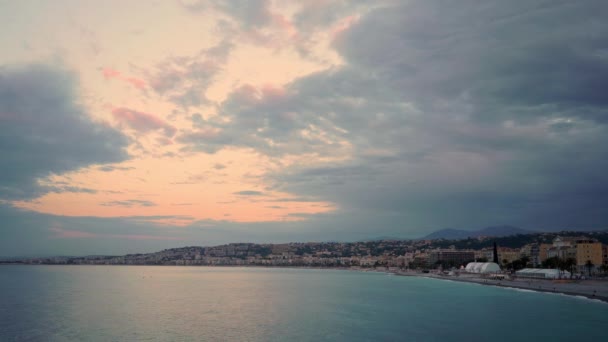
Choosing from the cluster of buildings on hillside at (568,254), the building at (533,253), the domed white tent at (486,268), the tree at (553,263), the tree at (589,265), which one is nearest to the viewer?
the tree at (553,263)

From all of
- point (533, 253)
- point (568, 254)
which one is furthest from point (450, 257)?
point (568, 254)

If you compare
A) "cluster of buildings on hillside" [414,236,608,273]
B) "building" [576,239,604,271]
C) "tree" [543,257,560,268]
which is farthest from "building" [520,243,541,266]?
"tree" [543,257,560,268]

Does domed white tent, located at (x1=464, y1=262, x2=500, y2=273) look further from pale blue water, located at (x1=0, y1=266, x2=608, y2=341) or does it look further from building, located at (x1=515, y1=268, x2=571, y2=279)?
pale blue water, located at (x1=0, y1=266, x2=608, y2=341)

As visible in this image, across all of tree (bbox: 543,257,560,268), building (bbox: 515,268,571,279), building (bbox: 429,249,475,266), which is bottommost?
building (bbox: 429,249,475,266)

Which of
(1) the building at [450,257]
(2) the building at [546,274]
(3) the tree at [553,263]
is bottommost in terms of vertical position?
(1) the building at [450,257]

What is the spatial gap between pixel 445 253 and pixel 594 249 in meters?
81.9

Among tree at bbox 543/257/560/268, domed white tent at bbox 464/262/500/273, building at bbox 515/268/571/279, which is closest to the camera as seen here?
building at bbox 515/268/571/279

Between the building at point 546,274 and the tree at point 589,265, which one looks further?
the tree at point 589,265

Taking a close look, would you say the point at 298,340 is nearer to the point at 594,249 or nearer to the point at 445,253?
the point at 594,249

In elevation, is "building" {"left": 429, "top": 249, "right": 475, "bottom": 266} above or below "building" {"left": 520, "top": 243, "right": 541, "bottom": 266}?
below

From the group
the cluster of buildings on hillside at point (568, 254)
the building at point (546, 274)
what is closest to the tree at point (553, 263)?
the cluster of buildings on hillside at point (568, 254)

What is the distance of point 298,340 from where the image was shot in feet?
112

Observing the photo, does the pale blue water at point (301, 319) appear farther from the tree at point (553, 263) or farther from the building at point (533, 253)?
the building at point (533, 253)

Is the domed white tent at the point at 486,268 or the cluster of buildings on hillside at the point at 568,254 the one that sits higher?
the cluster of buildings on hillside at the point at 568,254
